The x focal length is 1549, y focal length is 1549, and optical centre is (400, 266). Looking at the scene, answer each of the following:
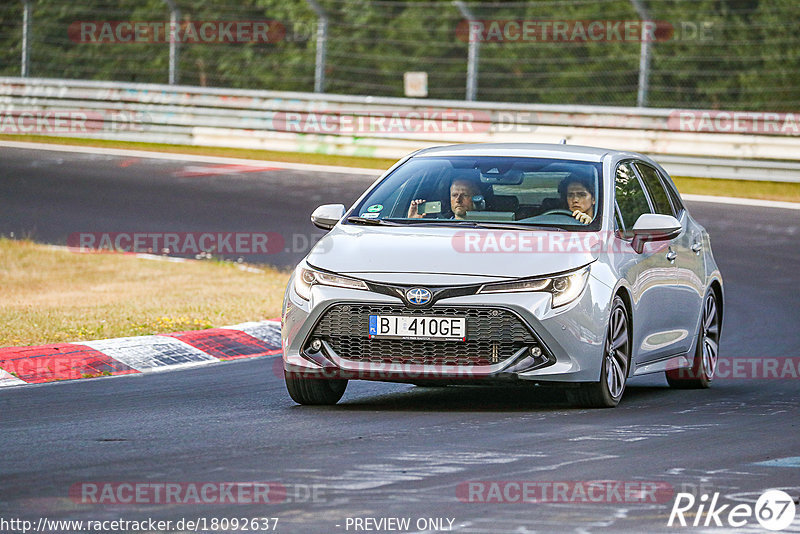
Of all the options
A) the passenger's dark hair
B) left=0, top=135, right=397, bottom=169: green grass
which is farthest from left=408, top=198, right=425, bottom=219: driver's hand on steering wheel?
left=0, top=135, right=397, bottom=169: green grass

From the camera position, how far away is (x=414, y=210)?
9.20 m

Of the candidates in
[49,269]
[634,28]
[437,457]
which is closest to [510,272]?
[437,457]

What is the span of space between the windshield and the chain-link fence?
17362 mm

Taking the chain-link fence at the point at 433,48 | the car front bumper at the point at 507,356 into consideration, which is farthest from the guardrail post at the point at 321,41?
the car front bumper at the point at 507,356

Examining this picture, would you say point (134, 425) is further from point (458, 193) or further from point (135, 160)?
point (135, 160)

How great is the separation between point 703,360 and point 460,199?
2354mm

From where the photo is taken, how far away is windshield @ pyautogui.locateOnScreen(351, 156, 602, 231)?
8.99 m

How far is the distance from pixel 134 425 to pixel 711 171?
56.1 feet

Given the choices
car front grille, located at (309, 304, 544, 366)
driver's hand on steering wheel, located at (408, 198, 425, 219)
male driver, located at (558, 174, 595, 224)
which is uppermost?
male driver, located at (558, 174, 595, 224)

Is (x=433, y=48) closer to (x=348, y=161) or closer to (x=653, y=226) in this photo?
(x=348, y=161)

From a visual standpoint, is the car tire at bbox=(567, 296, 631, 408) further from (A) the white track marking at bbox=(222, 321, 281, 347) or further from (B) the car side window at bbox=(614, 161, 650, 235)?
(A) the white track marking at bbox=(222, 321, 281, 347)

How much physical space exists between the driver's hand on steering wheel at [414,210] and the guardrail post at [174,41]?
18.3 meters

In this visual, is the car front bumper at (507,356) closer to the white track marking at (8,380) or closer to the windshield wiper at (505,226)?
the windshield wiper at (505,226)

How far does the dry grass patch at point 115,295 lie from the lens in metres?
11.8
